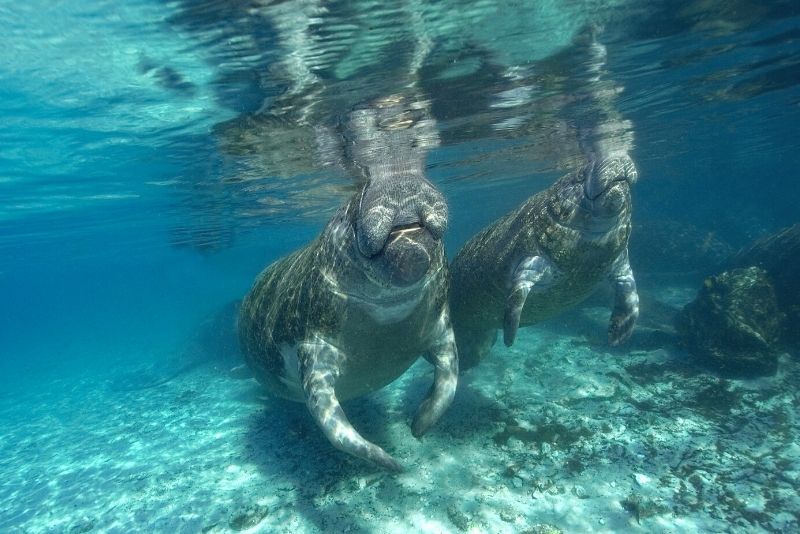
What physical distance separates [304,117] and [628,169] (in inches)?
262

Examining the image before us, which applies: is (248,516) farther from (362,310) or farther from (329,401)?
(362,310)

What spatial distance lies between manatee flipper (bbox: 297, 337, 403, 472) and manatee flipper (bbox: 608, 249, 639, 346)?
3796 mm

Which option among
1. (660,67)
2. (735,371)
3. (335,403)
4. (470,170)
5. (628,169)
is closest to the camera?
(335,403)

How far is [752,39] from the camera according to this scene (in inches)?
362

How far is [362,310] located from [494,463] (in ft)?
9.35

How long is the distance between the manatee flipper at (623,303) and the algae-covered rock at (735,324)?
107 inches

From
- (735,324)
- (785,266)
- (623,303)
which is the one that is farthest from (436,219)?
(785,266)

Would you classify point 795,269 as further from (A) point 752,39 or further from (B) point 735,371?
(A) point 752,39

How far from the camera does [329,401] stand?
184 inches

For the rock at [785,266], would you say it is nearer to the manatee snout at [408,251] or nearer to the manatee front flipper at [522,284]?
the manatee front flipper at [522,284]

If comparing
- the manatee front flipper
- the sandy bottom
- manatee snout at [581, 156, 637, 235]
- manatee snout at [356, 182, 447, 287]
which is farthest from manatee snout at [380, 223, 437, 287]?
the sandy bottom

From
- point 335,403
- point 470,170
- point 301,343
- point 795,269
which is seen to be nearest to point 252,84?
point 301,343

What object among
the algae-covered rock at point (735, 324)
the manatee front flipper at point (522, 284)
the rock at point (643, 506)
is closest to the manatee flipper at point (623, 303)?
the manatee front flipper at point (522, 284)

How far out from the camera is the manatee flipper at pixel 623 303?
623 centimetres
